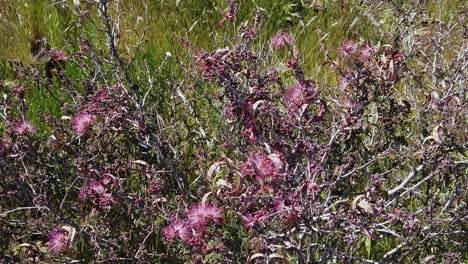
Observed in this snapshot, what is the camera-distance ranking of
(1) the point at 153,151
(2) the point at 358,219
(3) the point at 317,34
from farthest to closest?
1. (3) the point at 317,34
2. (1) the point at 153,151
3. (2) the point at 358,219

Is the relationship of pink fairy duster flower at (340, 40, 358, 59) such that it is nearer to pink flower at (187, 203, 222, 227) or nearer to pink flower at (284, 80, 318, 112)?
pink flower at (284, 80, 318, 112)

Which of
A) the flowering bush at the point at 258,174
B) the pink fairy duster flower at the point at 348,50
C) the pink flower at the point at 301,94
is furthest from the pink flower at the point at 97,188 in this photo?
the pink fairy duster flower at the point at 348,50

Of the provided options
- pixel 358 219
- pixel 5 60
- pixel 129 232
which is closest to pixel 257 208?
pixel 358 219

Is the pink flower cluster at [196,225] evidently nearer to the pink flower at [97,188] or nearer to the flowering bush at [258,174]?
the flowering bush at [258,174]

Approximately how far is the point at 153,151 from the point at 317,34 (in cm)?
208

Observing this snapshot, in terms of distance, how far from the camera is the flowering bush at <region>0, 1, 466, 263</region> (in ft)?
6.23

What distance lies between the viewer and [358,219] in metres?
1.77

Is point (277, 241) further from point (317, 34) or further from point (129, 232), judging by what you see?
point (317, 34)

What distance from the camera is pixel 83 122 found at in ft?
7.53

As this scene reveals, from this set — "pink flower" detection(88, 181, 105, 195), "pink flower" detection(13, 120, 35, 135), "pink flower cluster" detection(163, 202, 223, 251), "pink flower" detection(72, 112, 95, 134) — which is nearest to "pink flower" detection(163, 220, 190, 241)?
"pink flower cluster" detection(163, 202, 223, 251)

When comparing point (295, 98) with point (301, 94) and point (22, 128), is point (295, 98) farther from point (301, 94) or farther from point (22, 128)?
point (22, 128)

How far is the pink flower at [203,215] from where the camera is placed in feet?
6.20

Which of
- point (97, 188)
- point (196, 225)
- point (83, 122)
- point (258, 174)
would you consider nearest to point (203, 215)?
point (196, 225)

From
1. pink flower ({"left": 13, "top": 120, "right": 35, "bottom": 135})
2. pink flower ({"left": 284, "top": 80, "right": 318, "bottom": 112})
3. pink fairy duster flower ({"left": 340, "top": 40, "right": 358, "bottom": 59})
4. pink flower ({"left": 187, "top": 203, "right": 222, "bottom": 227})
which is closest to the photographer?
pink flower ({"left": 187, "top": 203, "right": 222, "bottom": 227})
